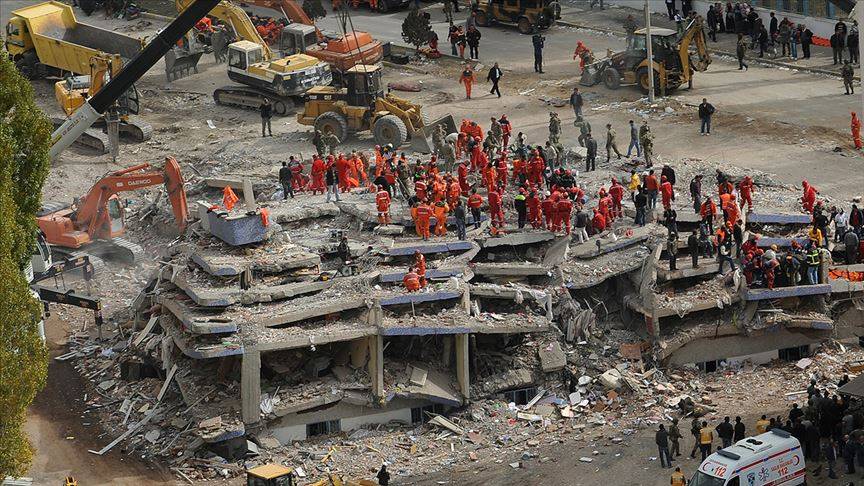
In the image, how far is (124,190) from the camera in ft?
141

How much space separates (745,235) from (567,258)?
410cm

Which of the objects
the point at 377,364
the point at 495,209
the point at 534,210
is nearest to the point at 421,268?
the point at 377,364

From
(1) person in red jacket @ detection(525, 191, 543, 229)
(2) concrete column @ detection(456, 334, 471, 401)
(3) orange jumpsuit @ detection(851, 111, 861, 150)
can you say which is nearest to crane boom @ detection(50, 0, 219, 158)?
(1) person in red jacket @ detection(525, 191, 543, 229)

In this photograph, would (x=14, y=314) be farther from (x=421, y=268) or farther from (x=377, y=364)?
(x=421, y=268)

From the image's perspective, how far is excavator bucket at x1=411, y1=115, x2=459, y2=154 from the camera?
1892 inches

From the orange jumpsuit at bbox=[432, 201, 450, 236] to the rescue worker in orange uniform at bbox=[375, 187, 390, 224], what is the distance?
4.06 ft

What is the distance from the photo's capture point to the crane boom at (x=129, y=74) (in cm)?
4069

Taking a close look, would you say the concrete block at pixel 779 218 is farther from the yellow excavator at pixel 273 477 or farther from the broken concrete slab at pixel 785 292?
the yellow excavator at pixel 273 477

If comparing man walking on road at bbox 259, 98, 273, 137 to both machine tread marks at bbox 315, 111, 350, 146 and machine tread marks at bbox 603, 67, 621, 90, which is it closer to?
machine tread marks at bbox 315, 111, 350, 146

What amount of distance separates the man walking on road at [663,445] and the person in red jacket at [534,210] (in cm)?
805

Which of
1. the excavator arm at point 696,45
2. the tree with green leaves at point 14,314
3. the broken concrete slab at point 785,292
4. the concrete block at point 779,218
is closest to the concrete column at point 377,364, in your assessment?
the tree with green leaves at point 14,314

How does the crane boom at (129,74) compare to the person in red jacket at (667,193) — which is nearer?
the person in red jacket at (667,193)

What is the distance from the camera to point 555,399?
116ft

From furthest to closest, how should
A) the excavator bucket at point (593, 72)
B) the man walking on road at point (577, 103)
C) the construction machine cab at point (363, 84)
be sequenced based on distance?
the excavator bucket at point (593, 72) < the man walking on road at point (577, 103) < the construction machine cab at point (363, 84)
